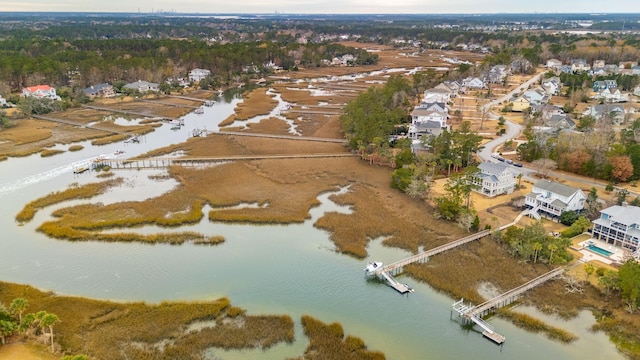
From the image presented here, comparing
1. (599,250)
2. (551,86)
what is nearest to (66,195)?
(599,250)

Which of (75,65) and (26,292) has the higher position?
(75,65)

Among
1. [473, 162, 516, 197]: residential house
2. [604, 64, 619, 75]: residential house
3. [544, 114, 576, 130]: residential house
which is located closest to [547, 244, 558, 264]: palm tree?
[473, 162, 516, 197]: residential house

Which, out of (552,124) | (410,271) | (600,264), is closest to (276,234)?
(410,271)

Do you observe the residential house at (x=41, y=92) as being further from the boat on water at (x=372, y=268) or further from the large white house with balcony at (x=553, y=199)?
the large white house with balcony at (x=553, y=199)

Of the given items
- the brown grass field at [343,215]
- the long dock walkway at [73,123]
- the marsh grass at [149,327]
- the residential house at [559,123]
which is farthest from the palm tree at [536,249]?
the long dock walkway at [73,123]

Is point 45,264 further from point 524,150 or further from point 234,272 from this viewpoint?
point 524,150

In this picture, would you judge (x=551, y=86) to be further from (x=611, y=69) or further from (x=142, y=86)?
(x=142, y=86)

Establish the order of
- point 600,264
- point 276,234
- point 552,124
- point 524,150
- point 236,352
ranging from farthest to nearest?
point 552,124 → point 524,150 → point 276,234 → point 600,264 → point 236,352
